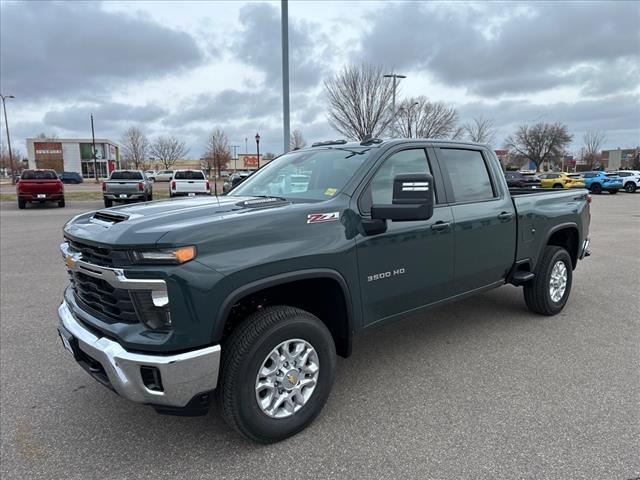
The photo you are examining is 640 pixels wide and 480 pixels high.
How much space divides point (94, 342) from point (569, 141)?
8492cm

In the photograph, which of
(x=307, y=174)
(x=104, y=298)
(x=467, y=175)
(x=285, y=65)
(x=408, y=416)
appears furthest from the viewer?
(x=285, y=65)

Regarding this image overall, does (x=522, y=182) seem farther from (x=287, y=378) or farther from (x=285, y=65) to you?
(x=287, y=378)

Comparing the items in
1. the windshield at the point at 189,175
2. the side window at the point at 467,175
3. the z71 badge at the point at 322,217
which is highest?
the windshield at the point at 189,175

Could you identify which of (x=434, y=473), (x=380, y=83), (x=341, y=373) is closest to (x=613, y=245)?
(x=341, y=373)

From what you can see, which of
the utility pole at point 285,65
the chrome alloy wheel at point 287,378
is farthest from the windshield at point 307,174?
the utility pole at point 285,65

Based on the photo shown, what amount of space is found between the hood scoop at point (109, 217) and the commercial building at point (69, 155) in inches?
3158

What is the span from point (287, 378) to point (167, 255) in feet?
3.56

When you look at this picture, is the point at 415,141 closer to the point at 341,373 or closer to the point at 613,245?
the point at 341,373

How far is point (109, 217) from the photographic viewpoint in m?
2.89

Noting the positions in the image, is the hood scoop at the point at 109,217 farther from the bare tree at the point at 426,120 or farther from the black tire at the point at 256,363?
the bare tree at the point at 426,120

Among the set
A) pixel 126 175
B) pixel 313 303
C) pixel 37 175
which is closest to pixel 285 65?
pixel 313 303

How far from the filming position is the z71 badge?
2.89 meters

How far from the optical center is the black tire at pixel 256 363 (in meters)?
2.59

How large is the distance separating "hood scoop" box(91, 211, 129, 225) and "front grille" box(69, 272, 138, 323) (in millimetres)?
353
